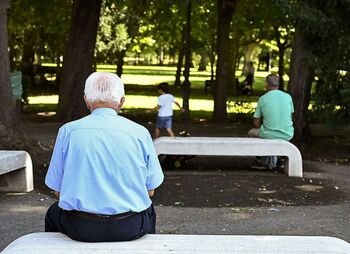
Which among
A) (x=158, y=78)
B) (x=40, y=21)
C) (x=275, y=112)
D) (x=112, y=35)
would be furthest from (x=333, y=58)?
(x=158, y=78)

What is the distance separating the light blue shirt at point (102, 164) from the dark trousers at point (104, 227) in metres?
0.08

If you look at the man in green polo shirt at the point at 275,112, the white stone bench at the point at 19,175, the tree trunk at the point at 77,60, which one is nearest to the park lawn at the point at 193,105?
the tree trunk at the point at 77,60

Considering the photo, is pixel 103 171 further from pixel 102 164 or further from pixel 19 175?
pixel 19 175

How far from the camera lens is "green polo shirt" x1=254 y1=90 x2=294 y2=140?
9.59 m

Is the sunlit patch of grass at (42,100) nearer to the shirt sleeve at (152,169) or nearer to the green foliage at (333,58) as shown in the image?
the green foliage at (333,58)

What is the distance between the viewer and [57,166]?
12.4 feet

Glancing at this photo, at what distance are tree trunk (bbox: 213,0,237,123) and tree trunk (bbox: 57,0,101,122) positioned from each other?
4155mm

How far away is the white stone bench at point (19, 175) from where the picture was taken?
300 inches

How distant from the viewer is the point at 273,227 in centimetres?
634

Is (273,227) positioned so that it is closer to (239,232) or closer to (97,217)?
(239,232)

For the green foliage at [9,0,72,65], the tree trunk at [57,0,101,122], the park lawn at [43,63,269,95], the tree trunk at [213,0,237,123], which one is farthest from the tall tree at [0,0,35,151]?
the park lawn at [43,63,269,95]

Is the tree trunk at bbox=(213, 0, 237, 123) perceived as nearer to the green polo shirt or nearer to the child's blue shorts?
the child's blue shorts

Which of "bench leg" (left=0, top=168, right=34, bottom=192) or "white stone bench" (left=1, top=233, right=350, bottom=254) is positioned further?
"bench leg" (left=0, top=168, right=34, bottom=192)

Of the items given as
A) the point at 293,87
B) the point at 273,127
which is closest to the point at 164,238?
the point at 273,127
